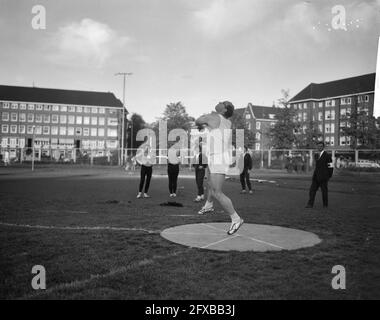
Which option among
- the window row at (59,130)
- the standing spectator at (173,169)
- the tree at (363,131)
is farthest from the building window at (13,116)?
the standing spectator at (173,169)

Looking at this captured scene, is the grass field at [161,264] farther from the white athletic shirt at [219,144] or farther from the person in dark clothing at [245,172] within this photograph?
the person in dark clothing at [245,172]

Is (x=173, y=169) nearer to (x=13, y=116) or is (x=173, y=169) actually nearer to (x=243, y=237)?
(x=243, y=237)

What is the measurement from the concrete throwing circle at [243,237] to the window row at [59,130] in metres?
101

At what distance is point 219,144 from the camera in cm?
619

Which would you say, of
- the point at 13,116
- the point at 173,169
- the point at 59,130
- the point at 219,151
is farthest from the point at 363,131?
the point at 13,116

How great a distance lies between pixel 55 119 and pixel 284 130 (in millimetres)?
67499

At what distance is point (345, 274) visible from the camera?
420cm

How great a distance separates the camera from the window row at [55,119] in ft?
325

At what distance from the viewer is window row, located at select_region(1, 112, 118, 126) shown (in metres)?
99.0

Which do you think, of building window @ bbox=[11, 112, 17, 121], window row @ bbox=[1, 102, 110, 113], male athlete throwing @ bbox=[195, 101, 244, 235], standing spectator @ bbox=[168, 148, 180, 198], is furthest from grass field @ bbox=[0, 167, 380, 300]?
building window @ bbox=[11, 112, 17, 121]

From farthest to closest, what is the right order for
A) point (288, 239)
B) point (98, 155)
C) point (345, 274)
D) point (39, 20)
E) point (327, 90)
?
point (327, 90) < point (98, 155) < point (39, 20) < point (288, 239) < point (345, 274)
